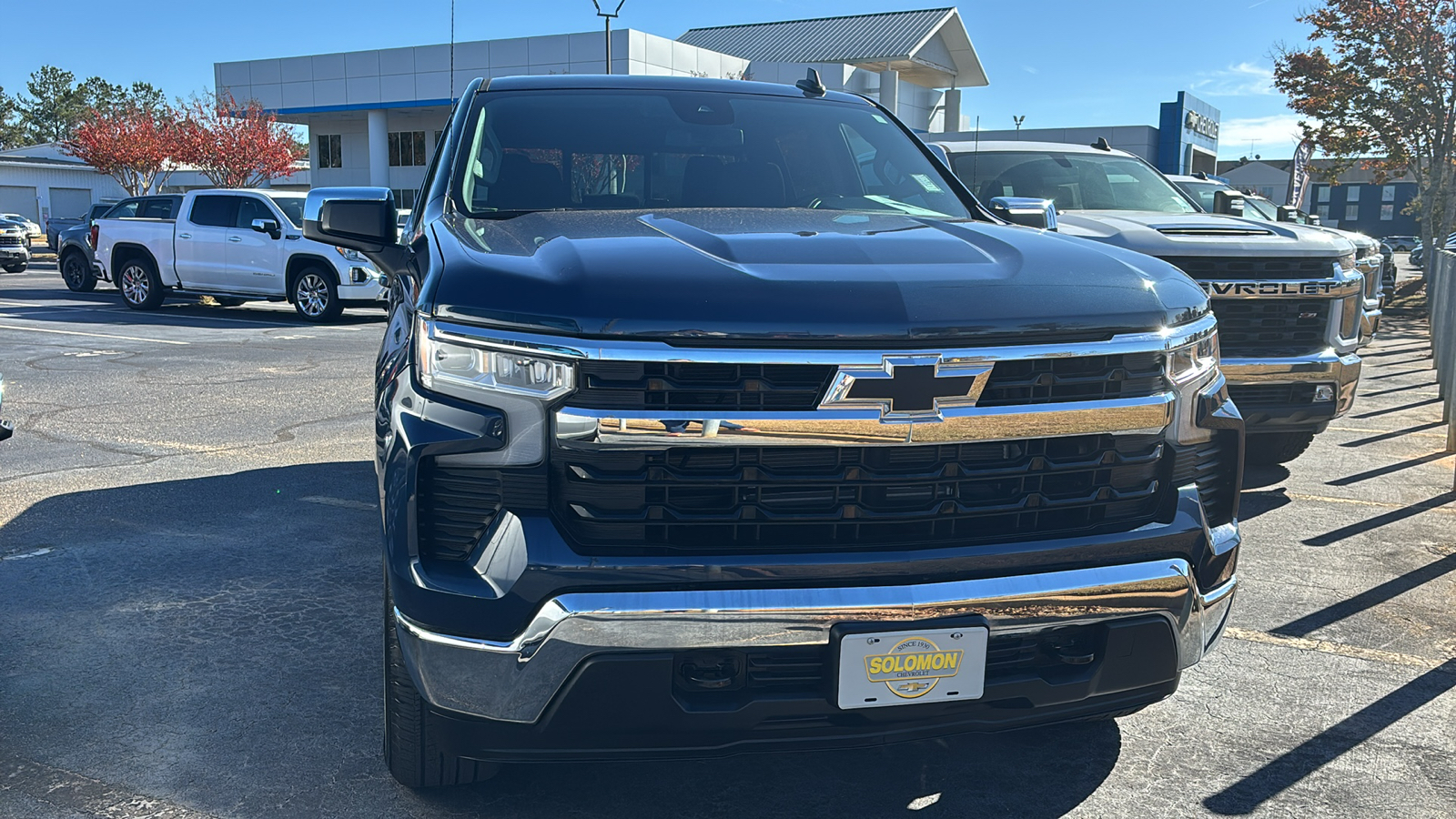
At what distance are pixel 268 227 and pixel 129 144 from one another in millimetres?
30131

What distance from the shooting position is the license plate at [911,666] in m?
2.35

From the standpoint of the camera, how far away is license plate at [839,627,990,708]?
2.35 m

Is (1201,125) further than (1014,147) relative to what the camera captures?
Yes

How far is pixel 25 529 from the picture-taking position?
5.36 m

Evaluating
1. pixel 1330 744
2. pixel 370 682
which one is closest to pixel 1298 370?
pixel 1330 744

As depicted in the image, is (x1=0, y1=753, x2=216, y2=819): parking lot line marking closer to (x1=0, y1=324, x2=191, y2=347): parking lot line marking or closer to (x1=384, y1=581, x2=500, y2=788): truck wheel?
(x1=384, y1=581, x2=500, y2=788): truck wheel

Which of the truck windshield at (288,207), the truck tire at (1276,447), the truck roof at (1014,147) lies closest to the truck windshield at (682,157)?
the truck tire at (1276,447)

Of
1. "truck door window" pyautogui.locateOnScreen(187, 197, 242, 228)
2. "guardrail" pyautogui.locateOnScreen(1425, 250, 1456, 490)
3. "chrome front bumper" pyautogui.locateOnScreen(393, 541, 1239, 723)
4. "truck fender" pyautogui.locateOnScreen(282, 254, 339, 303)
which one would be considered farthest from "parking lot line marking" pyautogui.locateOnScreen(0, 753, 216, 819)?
"truck door window" pyautogui.locateOnScreen(187, 197, 242, 228)

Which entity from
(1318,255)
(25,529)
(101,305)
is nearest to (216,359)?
(25,529)

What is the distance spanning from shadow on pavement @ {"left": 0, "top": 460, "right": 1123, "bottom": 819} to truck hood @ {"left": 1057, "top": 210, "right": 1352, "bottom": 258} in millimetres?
3402

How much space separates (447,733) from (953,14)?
1995 inches

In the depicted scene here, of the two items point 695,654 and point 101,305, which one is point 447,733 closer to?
point 695,654

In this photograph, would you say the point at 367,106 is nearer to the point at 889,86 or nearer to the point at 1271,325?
the point at 889,86

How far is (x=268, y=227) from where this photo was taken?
1608 centimetres
